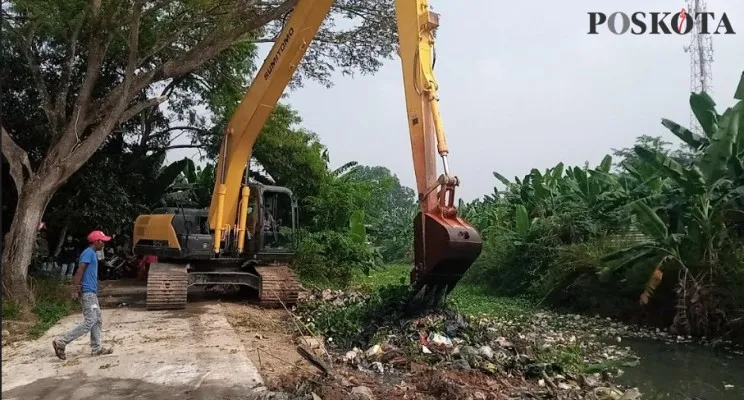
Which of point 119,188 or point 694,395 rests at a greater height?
point 119,188

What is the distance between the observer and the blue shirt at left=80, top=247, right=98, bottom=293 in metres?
7.25

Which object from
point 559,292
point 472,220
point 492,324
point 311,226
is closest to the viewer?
point 492,324

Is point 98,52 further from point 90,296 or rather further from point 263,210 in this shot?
point 90,296

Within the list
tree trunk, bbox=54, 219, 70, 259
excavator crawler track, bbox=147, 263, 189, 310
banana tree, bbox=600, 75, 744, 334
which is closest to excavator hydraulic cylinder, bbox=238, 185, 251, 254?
excavator crawler track, bbox=147, 263, 189, 310

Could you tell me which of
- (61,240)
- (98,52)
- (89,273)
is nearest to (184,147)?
→ (61,240)

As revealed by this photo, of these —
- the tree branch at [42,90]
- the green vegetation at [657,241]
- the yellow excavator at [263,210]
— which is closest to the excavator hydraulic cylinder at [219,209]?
the yellow excavator at [263,210]

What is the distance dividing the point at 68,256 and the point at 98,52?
6.59m

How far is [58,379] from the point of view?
20.1 feet

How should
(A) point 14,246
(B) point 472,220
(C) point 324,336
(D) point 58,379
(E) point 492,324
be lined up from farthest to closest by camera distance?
1. (B) point 472,220
2. (A) point 14,246
3. (E) point 492,324
4. (C) point 324,336
5. (D) point 58,379

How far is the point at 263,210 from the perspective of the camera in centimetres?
1105

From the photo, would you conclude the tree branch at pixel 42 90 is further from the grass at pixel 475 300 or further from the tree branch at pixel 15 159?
the grass at pixel 475 300

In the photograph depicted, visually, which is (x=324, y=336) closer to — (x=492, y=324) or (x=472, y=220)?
(x=492, y=324)

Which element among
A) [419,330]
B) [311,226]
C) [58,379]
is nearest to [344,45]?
[311,226]

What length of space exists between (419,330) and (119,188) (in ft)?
38.7
